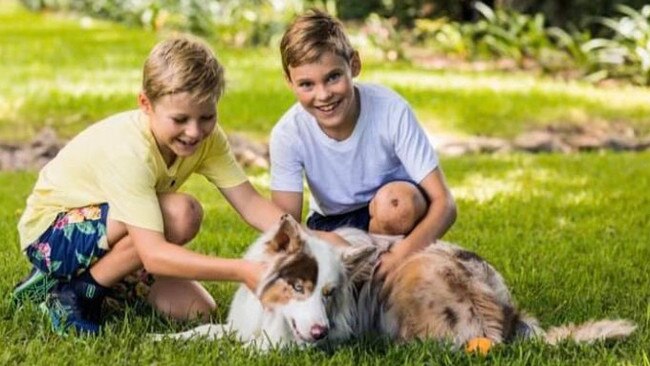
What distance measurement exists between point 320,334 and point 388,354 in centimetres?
40

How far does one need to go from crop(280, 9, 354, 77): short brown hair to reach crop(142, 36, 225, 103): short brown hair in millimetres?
341

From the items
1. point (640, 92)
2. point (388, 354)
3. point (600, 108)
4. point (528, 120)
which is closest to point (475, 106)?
point (528, 120)

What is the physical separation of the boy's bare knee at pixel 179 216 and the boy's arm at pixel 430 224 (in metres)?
0.73

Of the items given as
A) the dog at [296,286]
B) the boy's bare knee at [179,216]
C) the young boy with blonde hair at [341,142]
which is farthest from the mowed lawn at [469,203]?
the young boy with blonde hair at [341,142]

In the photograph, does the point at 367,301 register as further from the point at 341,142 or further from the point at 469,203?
the point at 469,203

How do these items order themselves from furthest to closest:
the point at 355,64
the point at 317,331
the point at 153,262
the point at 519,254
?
the point at 519,254
the point at 355,64
the point at 153,262
the point at 317,331

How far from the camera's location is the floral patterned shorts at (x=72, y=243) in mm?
4398

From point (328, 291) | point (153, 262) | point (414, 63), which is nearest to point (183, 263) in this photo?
point (153, 262)

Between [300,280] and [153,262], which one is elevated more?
[300,280]

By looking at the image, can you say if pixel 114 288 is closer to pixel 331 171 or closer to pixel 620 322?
pixel 331 171

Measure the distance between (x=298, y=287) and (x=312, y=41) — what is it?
108 cm

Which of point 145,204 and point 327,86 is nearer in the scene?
point 145,204

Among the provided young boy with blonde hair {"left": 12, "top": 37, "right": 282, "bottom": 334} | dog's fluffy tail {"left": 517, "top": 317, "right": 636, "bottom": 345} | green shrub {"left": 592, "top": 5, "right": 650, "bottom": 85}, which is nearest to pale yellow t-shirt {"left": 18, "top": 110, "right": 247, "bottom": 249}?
young boy with blonde hair {"left": 12, "top": 37, "right": 282, "bottom": 334}

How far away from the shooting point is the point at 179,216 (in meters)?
4.36
